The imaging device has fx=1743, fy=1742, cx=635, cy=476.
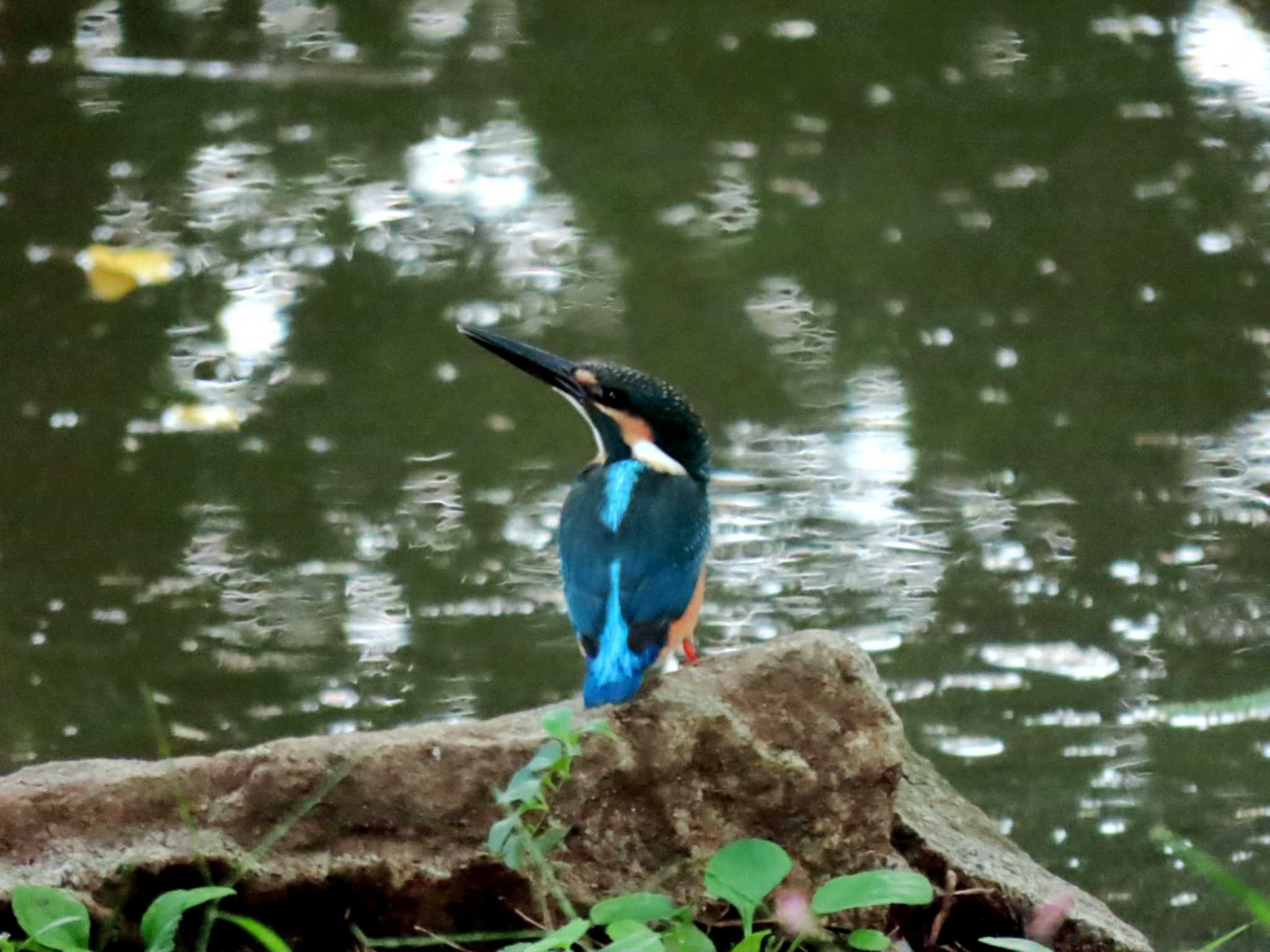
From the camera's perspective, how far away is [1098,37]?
5.25 metres

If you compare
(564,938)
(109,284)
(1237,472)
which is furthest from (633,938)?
(109,284)

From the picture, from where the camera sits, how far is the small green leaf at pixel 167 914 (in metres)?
1.55

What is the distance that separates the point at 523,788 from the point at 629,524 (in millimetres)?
669

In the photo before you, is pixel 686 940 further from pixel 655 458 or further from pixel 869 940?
pixel 655 458

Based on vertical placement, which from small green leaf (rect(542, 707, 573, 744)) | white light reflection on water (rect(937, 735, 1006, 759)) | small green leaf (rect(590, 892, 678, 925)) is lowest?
white light reflection on water (rect(937, 735, 1006, 759))

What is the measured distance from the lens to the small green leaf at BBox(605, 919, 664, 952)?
57.1 inches

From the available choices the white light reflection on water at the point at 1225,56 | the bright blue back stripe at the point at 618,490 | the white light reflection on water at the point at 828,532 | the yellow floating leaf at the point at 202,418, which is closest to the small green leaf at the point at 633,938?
the bright blue back stripe at the point at 618,490

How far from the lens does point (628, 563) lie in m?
2.12

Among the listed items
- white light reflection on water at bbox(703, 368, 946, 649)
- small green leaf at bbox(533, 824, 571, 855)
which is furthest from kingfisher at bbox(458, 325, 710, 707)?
white light reflection on water at bbox(703, 368, 946, 649)

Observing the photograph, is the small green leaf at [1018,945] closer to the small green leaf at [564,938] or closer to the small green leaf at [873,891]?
the small green leaf at [873,891]

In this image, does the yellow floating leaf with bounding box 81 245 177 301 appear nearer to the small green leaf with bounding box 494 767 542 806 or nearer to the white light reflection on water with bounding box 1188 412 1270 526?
the white light reflection on water with bounding box 1188 412 1270 526

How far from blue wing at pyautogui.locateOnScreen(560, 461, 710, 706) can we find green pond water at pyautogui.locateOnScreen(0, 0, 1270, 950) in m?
0.71

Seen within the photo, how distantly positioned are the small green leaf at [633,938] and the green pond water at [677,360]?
0.98 metres

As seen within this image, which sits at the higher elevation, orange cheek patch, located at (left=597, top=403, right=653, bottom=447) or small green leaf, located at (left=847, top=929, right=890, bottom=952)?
orange cheek patch, located at (left=597, top=403, right=653, bottom=447)
